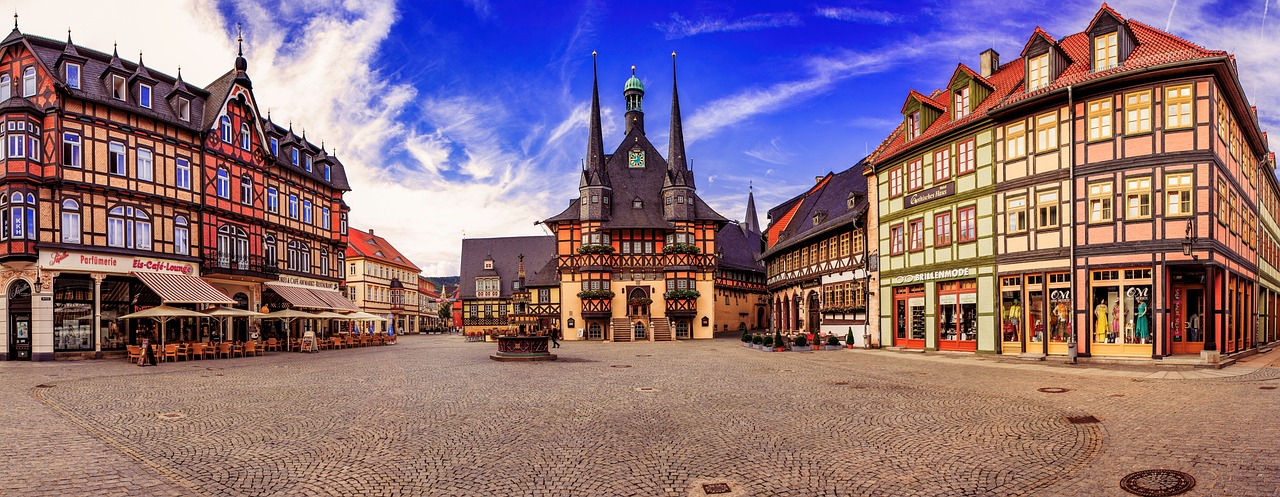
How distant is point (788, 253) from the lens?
1791 inches

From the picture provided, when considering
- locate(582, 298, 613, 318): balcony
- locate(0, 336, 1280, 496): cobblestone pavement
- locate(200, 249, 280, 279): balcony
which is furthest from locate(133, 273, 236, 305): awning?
locate(582, 298, 613, 318): balcony

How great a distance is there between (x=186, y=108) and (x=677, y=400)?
98.1 feet

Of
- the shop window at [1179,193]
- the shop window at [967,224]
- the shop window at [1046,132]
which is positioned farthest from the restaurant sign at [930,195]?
the shop window at [1179,193]

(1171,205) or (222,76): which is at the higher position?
(222,76)

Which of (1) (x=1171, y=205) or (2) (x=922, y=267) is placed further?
(2) (x=922, y=267)

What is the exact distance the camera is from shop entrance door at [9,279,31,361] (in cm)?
2831

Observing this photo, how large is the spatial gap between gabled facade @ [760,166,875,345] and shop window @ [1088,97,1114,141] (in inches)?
302

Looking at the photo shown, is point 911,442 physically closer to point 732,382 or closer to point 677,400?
point 677,400

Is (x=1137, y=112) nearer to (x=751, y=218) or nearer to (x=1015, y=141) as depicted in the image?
(x=1015, y=141)

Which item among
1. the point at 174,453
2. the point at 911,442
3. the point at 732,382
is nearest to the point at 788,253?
the point at 732,382

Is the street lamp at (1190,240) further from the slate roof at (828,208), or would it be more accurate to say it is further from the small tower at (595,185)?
the small tower at (595,185)

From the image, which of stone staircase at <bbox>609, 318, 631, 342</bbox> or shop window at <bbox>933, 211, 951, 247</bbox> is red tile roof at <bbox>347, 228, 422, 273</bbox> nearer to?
stone staircase at <bbox>609, 318, 631, 342</bbox>

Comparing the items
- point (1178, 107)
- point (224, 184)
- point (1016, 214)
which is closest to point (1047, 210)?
point (1016, 214)

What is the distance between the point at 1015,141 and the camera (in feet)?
80.1
